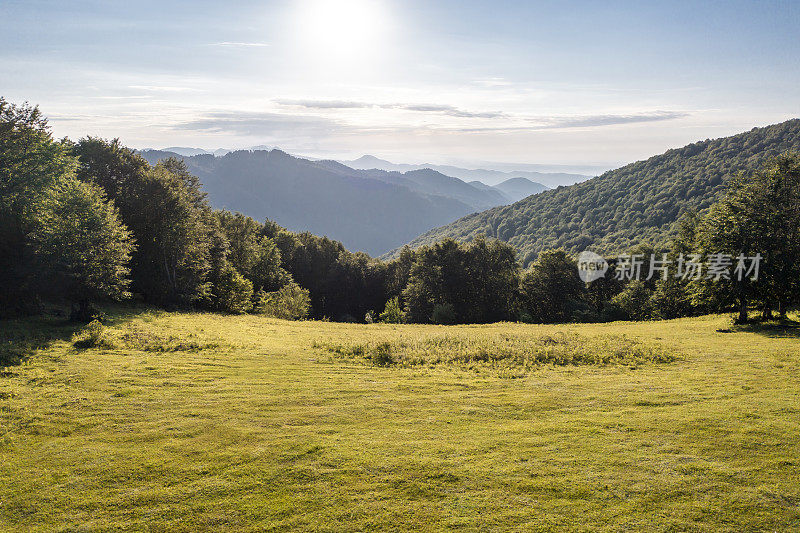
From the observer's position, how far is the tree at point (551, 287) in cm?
6242

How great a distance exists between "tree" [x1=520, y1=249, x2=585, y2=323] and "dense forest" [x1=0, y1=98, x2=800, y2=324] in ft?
0.67

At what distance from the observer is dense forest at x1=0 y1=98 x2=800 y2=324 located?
28984 mm

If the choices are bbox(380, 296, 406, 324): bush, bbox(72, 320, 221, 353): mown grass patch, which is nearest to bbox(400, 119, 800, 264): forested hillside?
bbox(380, 296, 406, 324): bush

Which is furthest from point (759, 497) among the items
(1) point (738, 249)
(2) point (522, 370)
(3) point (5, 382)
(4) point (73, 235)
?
(4) point (73, 235)

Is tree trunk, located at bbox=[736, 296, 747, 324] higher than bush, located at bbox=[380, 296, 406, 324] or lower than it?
higher

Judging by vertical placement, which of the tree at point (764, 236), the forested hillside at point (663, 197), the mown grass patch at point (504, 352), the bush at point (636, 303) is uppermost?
the forested hillside at point (663, 197)

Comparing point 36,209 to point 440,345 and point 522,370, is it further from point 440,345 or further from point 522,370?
point 522,370

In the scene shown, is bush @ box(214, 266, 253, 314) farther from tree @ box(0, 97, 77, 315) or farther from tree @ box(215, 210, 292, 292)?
tree @ box(0, 97, 77, 315)

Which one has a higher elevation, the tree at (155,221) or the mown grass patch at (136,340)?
the tree at (155,221)

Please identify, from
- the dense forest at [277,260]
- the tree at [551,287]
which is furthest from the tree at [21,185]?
the tree at [551,287]

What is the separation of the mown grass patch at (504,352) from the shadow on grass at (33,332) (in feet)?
50.8

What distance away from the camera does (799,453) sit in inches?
446

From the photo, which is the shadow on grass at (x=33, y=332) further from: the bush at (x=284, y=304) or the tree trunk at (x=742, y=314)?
the tree trunk at (x=742, y=314)

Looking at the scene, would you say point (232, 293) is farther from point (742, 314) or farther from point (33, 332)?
point (742, 314)
